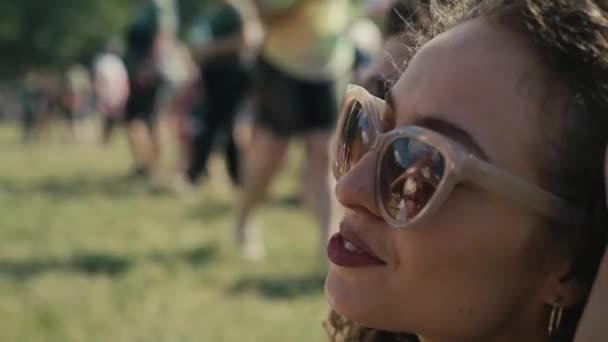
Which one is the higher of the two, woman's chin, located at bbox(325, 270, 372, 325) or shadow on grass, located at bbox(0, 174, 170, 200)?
woman's chin, located at bbox(325, 270, 372, 325)

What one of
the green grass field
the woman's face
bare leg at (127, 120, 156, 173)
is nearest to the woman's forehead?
the woman's face

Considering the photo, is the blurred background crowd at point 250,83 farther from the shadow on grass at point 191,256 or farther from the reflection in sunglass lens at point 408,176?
the reflection in sunglass lens at point 408,176

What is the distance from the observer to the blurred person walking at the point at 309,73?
454 cm

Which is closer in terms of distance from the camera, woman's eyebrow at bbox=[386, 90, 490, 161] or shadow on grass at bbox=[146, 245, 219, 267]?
woman's eyebrow at bbox=[386, 90, 490, 161]

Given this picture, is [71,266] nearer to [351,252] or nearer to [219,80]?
[219,80]

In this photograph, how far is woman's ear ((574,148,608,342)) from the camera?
1203 mm

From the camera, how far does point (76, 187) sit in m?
8.93

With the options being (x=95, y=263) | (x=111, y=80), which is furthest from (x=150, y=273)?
(x=111, y=80)

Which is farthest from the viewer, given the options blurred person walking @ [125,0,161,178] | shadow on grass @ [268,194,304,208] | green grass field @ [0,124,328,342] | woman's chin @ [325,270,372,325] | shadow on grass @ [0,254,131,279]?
blurred person walking @ [125,0,161,178]

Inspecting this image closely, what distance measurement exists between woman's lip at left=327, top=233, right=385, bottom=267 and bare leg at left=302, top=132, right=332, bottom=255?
306 centimetres

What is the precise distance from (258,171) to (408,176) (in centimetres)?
368

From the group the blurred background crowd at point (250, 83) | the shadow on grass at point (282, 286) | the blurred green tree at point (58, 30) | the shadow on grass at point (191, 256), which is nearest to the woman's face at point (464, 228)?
the blurred background crowd at point (250, 83)

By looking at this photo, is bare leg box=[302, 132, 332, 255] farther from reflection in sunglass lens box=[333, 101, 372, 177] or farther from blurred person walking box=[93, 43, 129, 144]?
blurred person walking box=[93, 43, 129, 144]

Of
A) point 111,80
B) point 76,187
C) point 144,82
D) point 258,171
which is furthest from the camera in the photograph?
point 111,80
